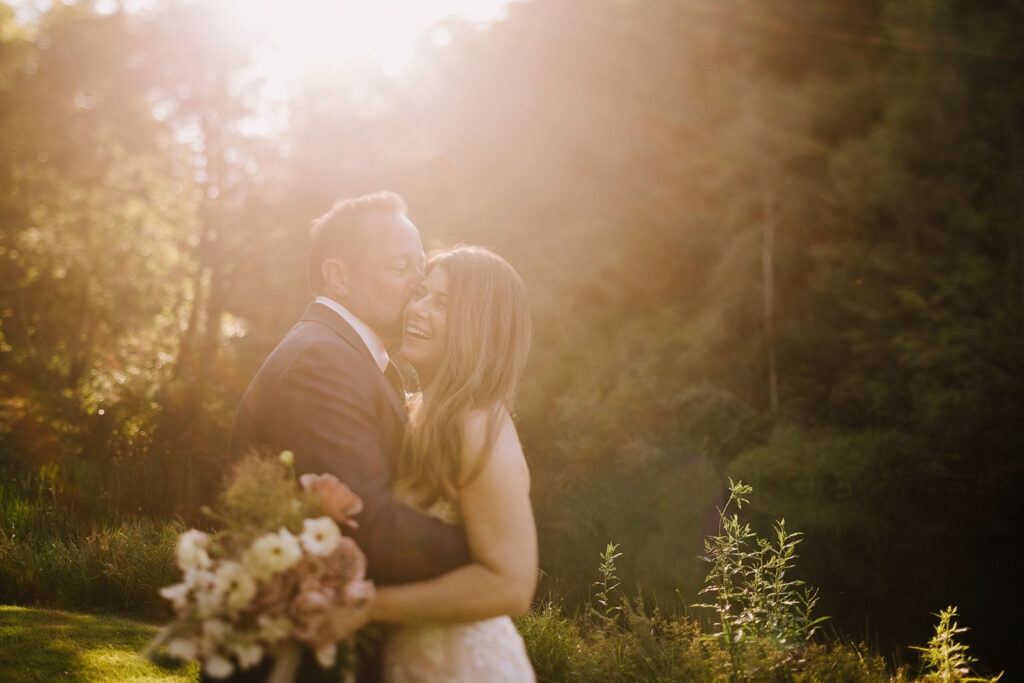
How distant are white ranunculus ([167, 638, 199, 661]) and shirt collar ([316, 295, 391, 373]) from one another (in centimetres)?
123

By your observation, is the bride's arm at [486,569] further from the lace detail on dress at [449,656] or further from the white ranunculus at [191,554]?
the white ranunculus at [191,554]

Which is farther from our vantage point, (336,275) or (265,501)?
(336,275)

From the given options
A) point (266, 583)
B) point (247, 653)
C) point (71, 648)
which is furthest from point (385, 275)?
point (71, 648)

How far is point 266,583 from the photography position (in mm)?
1986

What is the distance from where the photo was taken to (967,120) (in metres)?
13.7

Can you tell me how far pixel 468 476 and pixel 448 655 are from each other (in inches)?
21.9

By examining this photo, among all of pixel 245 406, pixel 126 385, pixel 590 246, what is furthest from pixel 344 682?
pixel 590 246

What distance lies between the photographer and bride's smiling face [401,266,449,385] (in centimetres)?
288

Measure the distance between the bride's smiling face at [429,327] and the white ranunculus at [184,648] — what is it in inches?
48.2

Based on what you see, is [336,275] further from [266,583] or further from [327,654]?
[327,654]

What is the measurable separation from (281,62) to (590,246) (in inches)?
304

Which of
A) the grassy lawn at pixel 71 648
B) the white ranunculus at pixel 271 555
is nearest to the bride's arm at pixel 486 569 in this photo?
the white ranunculus at pixel 271 555

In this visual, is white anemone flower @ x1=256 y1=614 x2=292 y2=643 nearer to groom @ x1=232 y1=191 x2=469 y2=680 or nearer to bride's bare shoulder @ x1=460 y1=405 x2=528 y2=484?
groom @ x1=232 y1=191 x2=469 y2=680

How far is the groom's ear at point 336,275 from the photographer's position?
10.4 ft
